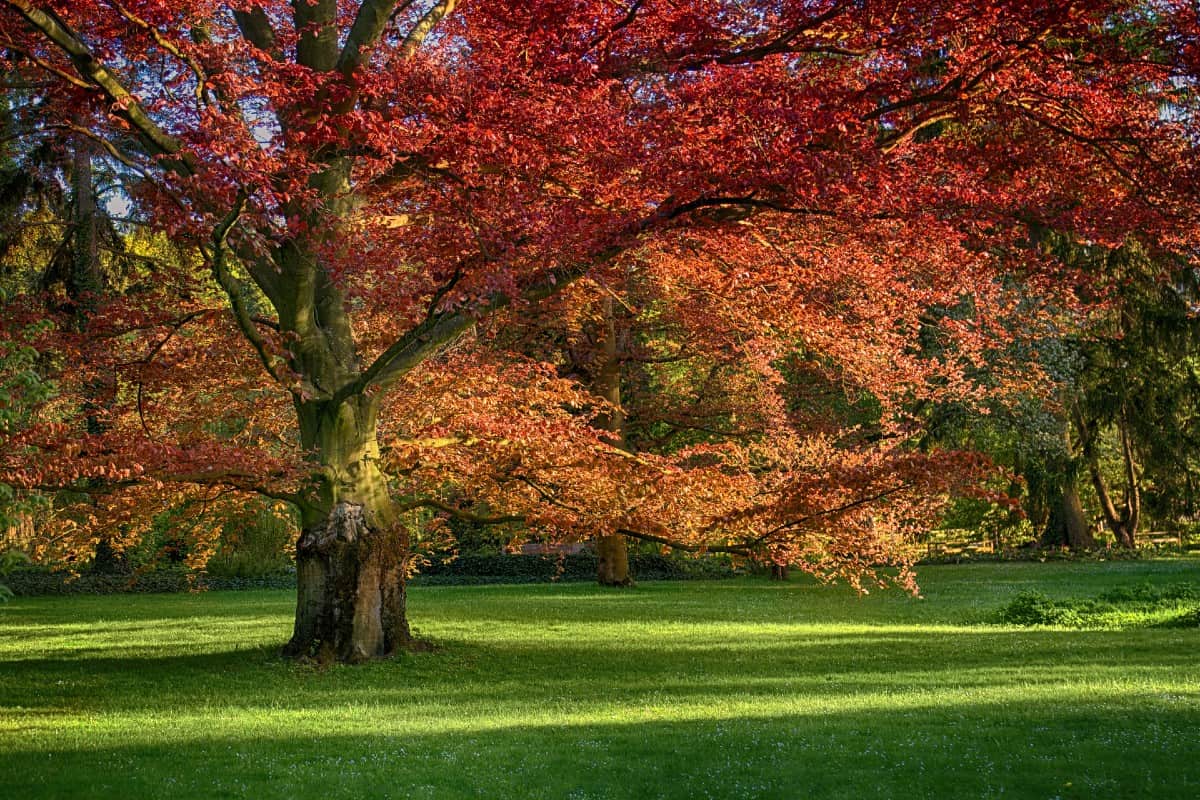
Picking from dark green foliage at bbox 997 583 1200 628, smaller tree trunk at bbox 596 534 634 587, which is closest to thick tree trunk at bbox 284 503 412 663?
dark green foliage at bbox 997 583 1200 628

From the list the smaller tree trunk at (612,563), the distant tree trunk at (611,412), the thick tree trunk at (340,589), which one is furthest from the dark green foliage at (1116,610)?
the smaller tree trunk at (612,563)

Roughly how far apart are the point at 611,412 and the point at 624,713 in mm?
14873

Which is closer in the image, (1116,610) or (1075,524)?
(1116,610)

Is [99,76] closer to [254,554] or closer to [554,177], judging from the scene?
[554,177]

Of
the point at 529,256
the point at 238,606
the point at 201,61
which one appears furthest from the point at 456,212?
the point at 238,606

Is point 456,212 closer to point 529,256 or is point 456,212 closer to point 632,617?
point 529,256

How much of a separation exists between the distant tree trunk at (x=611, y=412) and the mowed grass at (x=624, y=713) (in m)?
7.22

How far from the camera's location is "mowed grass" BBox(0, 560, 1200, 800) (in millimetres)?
7633

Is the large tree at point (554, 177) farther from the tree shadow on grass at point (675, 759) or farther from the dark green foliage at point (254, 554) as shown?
the dark green foliage at point (254, 554)

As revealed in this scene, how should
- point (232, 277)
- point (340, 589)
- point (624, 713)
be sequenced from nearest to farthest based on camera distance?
point (624, 713) < point (232, 277) < point (340, 589)

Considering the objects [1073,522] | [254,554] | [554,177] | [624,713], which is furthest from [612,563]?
[624,713]

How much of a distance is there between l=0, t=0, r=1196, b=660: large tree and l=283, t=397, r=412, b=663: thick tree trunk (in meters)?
0.03

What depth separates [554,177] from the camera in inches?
473

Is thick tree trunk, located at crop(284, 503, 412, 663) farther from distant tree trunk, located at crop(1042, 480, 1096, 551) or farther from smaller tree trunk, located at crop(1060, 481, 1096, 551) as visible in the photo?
smaller tree trunk, located at crop(1060, 481, 1096, 551)
